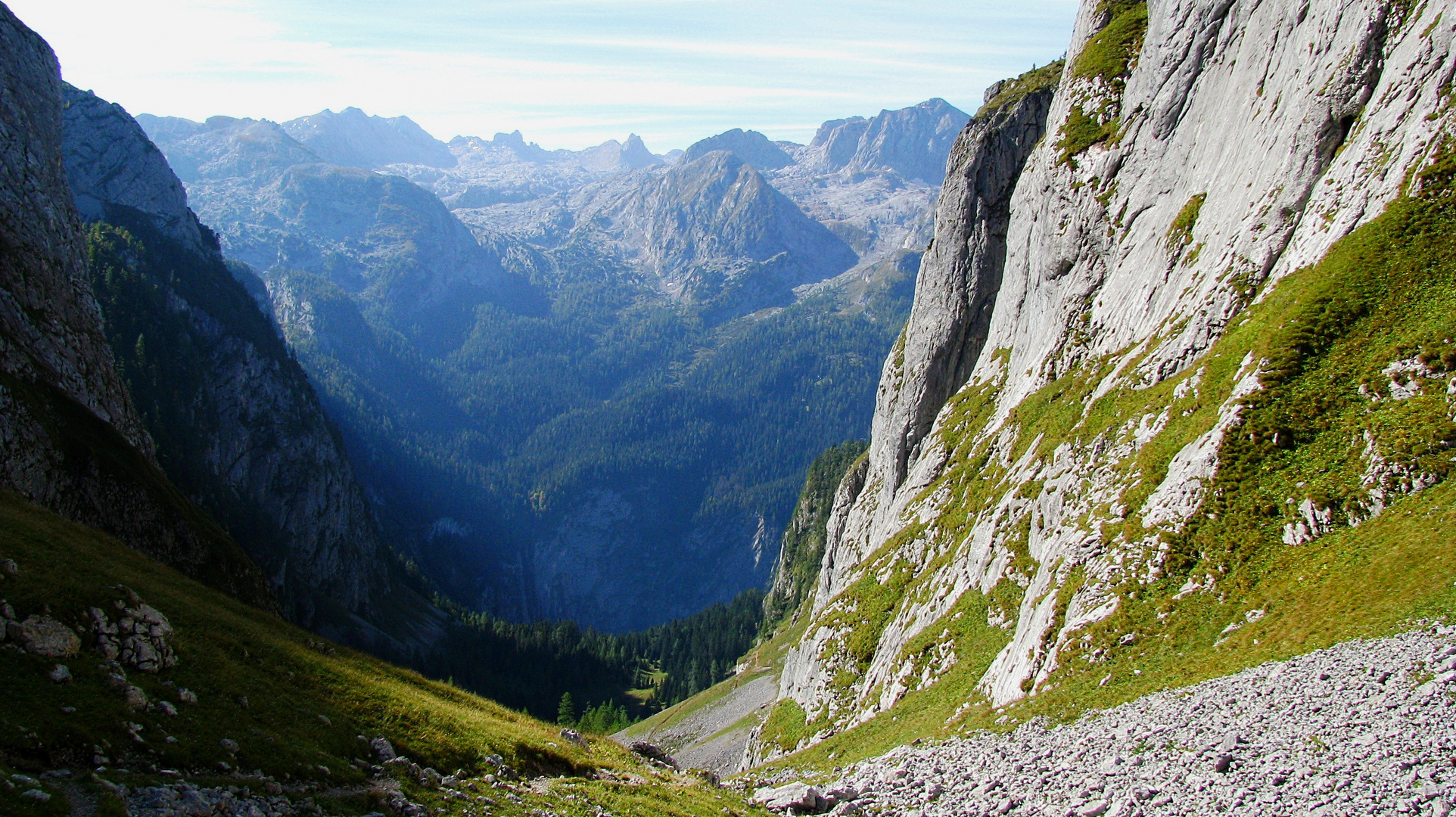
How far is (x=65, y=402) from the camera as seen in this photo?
57594 mm

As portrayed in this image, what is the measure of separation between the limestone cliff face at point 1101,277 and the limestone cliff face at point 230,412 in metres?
116

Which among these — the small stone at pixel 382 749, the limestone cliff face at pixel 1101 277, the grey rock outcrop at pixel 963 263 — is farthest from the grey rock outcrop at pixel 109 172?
the small stone at pixel 382 749

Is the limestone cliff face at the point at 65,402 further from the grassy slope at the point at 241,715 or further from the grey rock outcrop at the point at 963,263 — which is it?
the grey rock outcrop at the point at 963,263

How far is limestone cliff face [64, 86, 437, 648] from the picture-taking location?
140812 millimetres

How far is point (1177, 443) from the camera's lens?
32.5m

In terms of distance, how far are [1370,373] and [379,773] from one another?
113 ft

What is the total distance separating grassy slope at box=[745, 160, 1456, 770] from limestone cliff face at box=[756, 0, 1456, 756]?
926 millimetres

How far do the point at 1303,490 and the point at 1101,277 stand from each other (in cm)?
3032

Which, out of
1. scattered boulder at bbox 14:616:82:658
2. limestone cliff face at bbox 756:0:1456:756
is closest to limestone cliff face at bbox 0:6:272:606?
scattered boulder at bbox 14:616:82:658

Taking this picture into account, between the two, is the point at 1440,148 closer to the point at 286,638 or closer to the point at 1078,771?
the point at 1078,771

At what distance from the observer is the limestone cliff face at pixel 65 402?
52.0m

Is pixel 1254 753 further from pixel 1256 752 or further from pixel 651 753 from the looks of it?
pixel 651 753

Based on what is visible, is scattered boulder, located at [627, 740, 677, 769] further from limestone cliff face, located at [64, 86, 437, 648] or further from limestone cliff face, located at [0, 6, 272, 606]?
limestone cliff face, located at [64, 86, 437, 648]

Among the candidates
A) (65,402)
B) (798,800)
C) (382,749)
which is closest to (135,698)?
(382,749)
